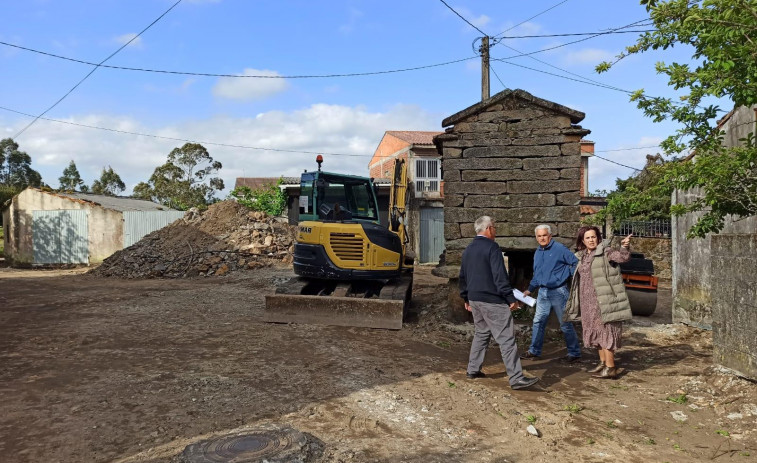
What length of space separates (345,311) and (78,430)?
4548mm

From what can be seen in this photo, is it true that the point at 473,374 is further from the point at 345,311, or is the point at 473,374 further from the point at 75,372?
the point at 75,372

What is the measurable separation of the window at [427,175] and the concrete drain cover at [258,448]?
2275 centimetres

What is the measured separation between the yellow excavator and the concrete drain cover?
440 centimetres

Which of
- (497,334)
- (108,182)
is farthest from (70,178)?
(497,334)

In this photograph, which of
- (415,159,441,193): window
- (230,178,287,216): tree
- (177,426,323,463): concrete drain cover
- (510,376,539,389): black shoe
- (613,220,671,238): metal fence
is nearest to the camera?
(177,426,323,463): concrete drain cover

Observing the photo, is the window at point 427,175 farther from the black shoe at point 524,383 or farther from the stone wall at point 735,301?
the black shoe at point 524,383

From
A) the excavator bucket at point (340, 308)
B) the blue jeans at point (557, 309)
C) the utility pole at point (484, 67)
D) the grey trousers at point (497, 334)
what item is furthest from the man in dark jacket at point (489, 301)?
the utility pole at point (484, 67)

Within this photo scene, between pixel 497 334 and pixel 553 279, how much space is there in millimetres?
1461

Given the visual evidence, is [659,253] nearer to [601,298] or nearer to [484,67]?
[484,67]

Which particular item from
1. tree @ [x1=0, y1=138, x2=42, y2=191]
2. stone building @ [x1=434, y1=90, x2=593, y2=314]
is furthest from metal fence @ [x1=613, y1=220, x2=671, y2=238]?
tree @ [x1=0, y1=138, x2=42, y2=191]

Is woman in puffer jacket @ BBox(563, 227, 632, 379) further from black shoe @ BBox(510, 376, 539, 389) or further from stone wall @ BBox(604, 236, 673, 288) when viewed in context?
stone wall @ BBox(604, 236, 673, 288)

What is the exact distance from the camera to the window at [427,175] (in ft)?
86.3

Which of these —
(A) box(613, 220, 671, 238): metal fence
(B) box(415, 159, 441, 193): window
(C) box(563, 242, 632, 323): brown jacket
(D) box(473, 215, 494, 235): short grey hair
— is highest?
(B) box(415, 159, 441, 193): window

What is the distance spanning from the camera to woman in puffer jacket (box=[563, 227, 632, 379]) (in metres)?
5.74
